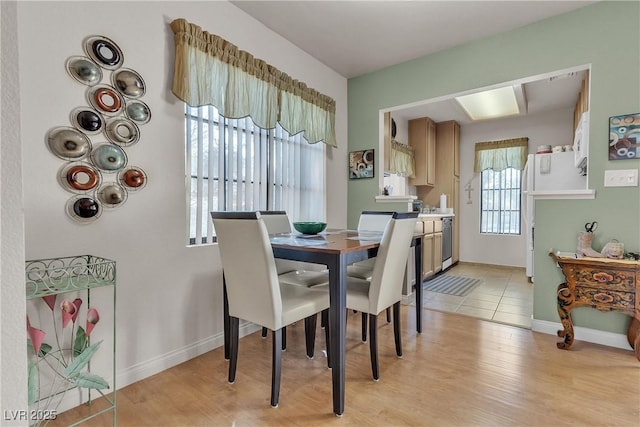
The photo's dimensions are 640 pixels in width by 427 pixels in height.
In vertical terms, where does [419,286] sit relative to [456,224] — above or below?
below

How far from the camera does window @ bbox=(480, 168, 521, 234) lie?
5.03m

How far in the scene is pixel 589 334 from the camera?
2.28 m

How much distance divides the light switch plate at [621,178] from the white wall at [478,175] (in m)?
2.89

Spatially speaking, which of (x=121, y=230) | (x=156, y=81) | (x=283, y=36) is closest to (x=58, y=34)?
(x=156, y=81)

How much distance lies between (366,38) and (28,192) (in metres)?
2.73

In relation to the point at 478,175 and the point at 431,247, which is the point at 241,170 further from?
the point at 478,175

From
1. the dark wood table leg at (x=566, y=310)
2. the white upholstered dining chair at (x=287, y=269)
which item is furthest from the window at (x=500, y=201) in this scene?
the white upholstered dining chair at (x=287, y=269)

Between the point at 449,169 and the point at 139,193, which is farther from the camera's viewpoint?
the point at 449,169

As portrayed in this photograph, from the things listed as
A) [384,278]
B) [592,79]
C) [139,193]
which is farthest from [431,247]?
[139,193]

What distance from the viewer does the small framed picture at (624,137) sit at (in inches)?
83.9

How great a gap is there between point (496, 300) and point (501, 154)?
9.12ft

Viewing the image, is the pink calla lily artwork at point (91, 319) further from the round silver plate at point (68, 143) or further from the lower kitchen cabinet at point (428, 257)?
the lower kitchen cabinet at point (428, 257)

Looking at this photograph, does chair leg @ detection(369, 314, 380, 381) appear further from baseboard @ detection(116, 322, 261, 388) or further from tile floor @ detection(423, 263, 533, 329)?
tile floor @ detection(423, 263, 533, 329)

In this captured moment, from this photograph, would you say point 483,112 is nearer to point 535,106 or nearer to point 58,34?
point 535,106
